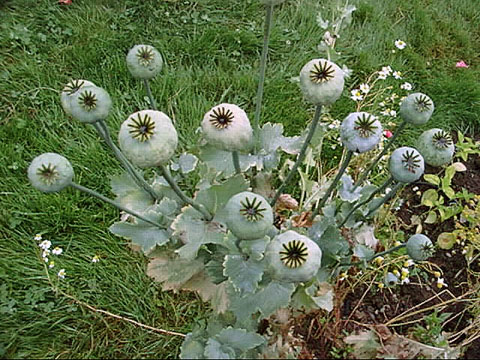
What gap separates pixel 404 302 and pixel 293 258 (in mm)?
1161

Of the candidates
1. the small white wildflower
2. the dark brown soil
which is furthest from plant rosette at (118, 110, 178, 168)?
the small white wildflower

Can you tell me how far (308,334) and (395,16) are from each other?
2.31 meters

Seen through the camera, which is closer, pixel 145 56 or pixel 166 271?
pixel 145 56

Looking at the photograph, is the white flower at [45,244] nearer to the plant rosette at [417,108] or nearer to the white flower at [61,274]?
the white flower at [61,274]

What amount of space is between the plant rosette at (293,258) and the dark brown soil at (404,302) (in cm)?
60

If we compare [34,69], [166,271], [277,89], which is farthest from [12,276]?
[277,89]

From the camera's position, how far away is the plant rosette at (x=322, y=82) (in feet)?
4.24

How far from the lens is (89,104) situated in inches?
51.8

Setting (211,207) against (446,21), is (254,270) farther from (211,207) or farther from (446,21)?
(446,21)

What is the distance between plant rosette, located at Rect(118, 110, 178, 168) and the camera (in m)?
1.17

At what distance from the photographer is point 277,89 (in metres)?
2.84

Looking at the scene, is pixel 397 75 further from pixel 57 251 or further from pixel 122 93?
pixel 57 251

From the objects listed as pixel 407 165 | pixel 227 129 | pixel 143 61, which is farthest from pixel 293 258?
pixel 143 61

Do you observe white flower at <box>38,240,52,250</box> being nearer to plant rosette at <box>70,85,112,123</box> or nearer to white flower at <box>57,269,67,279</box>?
white flower at <box>57,269,67,279</box>
